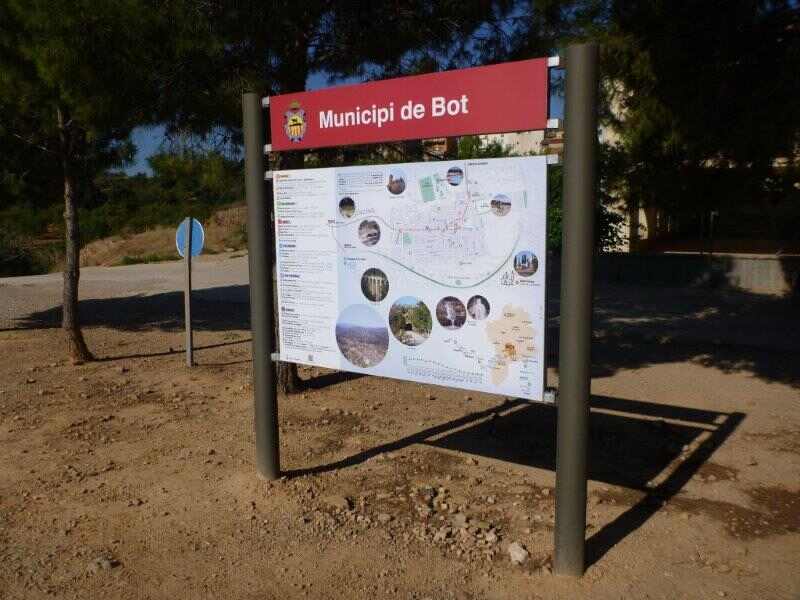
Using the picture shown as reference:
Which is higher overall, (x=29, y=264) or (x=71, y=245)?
(x=71, y=245)

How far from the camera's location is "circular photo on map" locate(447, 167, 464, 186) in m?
3.86

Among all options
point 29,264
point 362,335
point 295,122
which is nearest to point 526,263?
point 362,335

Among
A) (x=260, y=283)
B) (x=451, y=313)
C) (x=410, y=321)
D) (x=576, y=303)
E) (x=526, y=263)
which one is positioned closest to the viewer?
(x=576, y=303)

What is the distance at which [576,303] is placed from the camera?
345cm

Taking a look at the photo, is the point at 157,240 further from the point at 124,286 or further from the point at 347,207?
the point at 347,207

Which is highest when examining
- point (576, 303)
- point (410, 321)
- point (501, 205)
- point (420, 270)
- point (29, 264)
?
point (501, 205)

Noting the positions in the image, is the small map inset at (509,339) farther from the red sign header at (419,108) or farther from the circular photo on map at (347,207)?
the circular photo on map at (347,207)

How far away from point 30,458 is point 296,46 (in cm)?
399

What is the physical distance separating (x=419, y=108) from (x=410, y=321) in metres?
1.15

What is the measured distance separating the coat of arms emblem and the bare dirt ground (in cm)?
215

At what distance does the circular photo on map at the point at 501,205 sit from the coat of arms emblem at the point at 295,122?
135cm

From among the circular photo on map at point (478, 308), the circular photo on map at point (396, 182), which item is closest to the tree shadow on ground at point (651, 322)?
the circular photo on map at point (396, 182)

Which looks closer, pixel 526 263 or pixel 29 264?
pixel 526 263

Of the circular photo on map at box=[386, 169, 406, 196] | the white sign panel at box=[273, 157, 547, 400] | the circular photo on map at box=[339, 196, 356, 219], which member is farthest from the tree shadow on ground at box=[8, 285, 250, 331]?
the circular photo on map at box=[386, 169, 406, 196]
